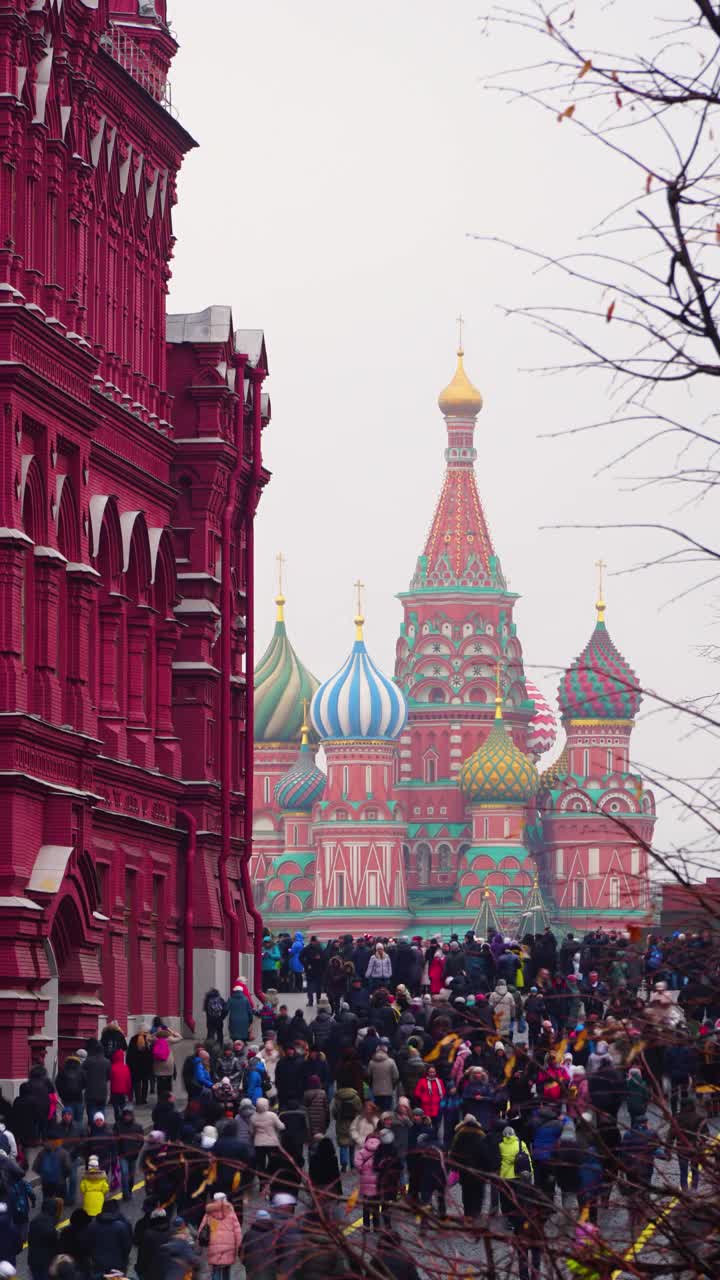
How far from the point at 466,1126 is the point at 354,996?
14.5 m

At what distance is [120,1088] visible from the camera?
2817cm

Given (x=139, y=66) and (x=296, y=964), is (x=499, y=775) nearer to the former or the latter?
(x=296, y=964)

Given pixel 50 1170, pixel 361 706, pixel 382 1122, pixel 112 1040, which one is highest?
pixel 361 706

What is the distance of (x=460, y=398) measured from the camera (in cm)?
15012

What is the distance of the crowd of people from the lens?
24.8 ft

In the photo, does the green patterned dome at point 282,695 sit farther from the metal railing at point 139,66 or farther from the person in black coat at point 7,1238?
the person in black coat at point 7,1238

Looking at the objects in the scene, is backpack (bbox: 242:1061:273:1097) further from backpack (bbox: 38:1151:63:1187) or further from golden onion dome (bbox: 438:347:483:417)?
golden onion dome (bbox: 438:347:483:417)

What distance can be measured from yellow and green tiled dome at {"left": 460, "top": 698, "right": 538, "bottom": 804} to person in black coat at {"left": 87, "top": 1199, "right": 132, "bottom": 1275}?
11917 cm

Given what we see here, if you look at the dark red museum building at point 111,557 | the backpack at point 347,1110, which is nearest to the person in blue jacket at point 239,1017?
the dark red museum building at point 111,557

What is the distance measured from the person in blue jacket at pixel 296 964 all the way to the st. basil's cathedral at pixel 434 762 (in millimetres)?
80556

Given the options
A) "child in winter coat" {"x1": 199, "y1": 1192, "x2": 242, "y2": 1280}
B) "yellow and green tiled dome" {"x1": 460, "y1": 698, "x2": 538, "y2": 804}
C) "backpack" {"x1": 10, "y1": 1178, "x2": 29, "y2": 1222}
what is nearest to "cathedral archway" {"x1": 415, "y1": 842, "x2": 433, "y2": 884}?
"yellow and green tiled dome" {"x1": 460, "y1": 698, "x2": 538, "y2": 804}

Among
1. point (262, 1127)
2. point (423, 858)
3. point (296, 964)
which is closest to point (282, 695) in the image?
point (423, 858)

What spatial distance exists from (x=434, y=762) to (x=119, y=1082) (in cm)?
11550

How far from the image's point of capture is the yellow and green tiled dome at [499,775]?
449 ft
